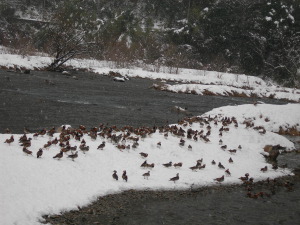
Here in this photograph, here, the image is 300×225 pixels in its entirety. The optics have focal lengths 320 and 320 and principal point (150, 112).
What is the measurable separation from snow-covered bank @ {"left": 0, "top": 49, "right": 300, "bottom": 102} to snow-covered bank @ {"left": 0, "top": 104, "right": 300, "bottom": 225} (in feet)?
49.6

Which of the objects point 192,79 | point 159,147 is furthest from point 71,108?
point 192,79

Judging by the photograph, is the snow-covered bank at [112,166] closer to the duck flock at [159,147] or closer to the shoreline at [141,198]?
the duck flock at [159,147]

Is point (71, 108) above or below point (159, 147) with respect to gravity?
above

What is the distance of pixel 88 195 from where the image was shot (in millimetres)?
6445

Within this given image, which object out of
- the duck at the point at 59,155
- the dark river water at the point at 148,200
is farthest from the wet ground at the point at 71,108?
the duck at the point at 59,155

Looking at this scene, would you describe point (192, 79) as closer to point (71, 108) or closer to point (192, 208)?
point (71, 108)

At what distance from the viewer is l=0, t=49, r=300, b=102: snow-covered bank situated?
28.6 m

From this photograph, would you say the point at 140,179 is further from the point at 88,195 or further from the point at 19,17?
the point at 19,17

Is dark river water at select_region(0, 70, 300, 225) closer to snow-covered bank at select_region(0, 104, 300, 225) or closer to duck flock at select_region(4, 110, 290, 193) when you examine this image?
snow-covered bank at select_region(0, 104, 300, 225)

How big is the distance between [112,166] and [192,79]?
31116 mm

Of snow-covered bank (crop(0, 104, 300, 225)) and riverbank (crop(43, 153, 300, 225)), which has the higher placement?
snow-covered bank (crop(0, 104, 300, 225))

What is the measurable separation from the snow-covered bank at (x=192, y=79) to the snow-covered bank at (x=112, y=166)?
49.6 feet

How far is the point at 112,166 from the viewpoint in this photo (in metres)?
8.05

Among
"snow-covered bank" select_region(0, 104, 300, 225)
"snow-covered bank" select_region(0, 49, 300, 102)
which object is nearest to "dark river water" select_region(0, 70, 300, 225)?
"snow-covered bank" select_region(0, 104, 300, 225)
